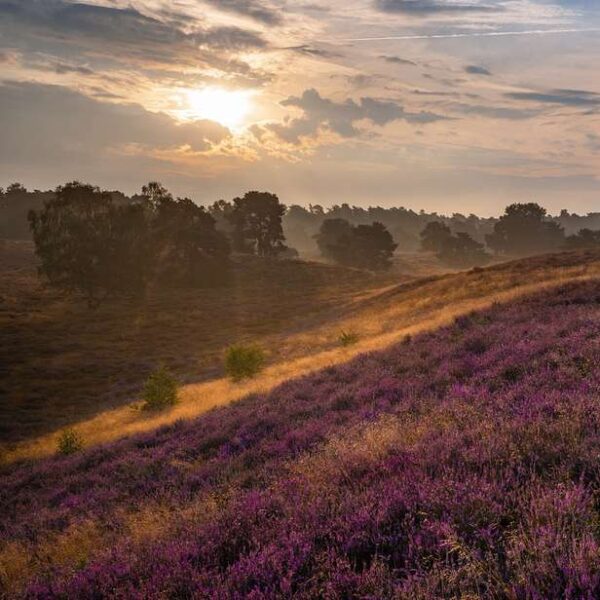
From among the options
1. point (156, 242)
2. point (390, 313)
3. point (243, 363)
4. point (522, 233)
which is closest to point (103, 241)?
point (156, 242)

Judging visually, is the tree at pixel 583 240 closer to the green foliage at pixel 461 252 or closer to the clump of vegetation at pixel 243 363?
the green foliage at pixel 461 252

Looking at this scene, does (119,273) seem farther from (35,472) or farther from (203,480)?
(203,480)

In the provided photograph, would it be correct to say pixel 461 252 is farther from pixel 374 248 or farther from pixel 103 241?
pixel 103 241

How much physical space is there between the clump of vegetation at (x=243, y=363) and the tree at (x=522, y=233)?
141 meters

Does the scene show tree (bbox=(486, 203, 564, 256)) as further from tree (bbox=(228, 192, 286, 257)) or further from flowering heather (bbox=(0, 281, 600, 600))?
flowering heather (bbox=(0, 281, 600, 600))

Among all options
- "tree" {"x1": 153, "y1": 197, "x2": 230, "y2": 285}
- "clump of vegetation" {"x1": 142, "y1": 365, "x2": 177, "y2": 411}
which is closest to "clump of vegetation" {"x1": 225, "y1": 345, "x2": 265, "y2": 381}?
"clump of vegetation" {"x1": 142, "y1": 365, "x2": 177, "y2": 411}

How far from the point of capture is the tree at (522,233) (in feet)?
494

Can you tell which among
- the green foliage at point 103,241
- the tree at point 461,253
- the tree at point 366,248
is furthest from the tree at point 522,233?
the green foliage at point 103,241

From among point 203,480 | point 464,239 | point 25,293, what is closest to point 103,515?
point 203,480

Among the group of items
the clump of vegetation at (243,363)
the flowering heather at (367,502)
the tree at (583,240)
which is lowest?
the clump of vegetation at (243,363)

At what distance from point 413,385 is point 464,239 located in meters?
128

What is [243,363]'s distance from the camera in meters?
26.1

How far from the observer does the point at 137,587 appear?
4.27 m

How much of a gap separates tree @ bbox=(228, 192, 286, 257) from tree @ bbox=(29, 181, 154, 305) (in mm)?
40096
